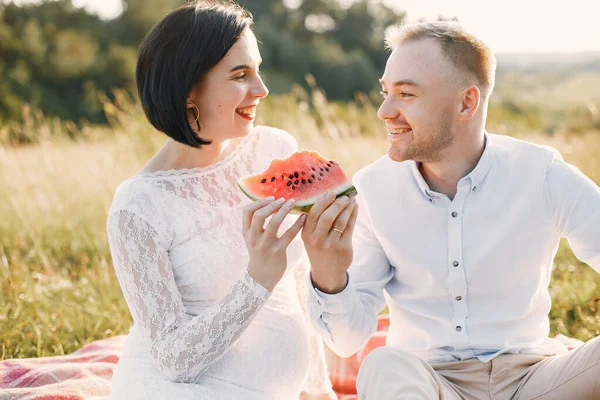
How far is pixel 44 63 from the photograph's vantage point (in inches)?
1014

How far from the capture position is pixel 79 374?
3.80m

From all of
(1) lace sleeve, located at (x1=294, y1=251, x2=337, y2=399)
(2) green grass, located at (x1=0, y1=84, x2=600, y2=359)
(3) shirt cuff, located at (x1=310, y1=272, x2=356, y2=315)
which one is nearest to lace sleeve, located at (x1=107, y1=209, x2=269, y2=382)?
(3) shirt cuff, located at (x1=310, y1=272, x2=356, y2=315)

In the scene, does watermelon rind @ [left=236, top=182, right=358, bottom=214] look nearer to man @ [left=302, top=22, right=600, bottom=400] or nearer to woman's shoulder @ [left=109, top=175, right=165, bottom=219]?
man @ [left=302, top=22, right=600, bottom=400]

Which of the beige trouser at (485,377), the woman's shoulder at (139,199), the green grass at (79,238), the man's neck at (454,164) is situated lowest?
the green grass at (79,238)

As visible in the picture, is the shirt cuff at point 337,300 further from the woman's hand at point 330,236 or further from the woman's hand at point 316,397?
the woman's hand at point 316,397

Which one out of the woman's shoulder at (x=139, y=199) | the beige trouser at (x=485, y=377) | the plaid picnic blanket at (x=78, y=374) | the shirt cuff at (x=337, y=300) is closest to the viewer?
the beige trouser at (x=485, y=377)

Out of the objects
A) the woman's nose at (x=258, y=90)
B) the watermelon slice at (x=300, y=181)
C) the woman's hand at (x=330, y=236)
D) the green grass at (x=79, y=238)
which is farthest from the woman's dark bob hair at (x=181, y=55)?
the green grass at (x=79, y=238)

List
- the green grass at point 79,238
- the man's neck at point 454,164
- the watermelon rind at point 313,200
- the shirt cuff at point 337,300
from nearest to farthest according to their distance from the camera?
the watermelon rind at point 313,200 < the shirt cuff at point 337,300 < the man's neck at point 454,164 < the green grass at point 79,238

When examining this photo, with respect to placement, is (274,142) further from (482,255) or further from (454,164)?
(482,255)

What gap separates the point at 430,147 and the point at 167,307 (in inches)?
53.6

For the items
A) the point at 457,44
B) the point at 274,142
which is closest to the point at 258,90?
the point at 274,142

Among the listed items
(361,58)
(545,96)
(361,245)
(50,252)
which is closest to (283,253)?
(361,245)

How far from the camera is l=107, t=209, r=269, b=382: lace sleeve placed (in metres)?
2.81

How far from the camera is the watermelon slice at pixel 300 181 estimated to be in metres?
2.73
